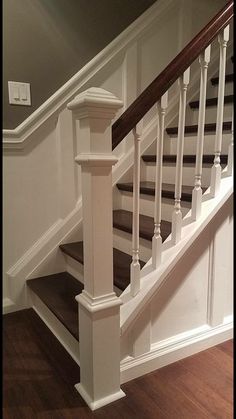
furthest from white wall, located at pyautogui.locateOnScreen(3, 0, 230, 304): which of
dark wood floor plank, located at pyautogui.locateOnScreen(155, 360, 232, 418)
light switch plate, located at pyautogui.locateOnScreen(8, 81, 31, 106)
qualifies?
dark wood floor plank, located at pyautogui.locateOnScreen(155, 360, 232, 418)

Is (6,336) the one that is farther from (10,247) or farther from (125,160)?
(125,160)

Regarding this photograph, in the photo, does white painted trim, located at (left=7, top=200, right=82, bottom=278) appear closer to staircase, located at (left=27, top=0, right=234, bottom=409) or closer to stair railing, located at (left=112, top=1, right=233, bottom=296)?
staircase, located at (left=27, top=0, right=234, bottom=409)

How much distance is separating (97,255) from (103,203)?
0.68 feet

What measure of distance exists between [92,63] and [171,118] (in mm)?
765

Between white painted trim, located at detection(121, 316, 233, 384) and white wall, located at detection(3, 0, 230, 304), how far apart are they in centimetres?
93

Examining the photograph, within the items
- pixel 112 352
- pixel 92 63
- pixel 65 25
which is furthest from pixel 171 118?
pixel 112 352

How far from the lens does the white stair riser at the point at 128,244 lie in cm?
175

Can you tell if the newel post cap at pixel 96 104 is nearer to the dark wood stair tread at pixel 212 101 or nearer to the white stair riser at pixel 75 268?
the white stair riser at pixel 75 268

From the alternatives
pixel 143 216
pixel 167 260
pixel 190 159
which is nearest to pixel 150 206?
pixel 143 216

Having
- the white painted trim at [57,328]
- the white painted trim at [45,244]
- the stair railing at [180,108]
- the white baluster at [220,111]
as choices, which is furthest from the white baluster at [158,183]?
the white painted trim at [45,244]

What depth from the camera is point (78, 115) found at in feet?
4.12

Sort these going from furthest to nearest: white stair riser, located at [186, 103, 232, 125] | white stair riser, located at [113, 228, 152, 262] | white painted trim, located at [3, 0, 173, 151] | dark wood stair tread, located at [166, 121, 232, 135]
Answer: white stair riser, located at [186, 103, 232, 125] → white painted trim, located at [3, 0, 173, 151] → dark wood stair tread, located at [166, 121, 232, 135] → white stair riser, located at [113, 228, 152, 262]

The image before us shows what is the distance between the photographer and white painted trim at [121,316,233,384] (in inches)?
60.0

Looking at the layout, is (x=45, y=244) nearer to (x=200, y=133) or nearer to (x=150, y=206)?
(x=150, y=206)
